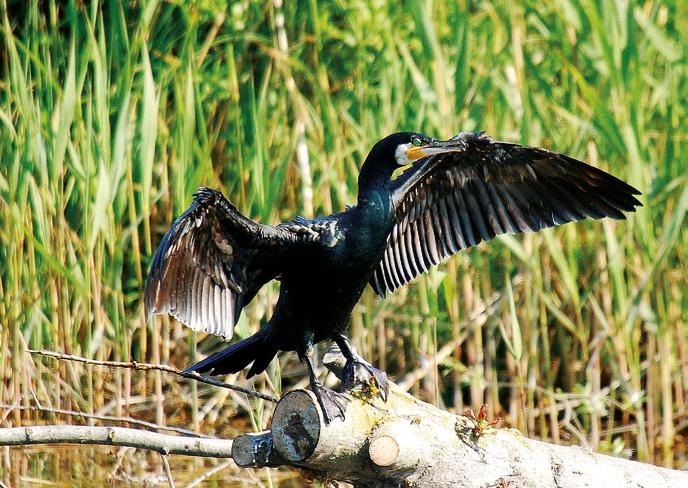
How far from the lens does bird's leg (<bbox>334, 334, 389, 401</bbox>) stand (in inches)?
112

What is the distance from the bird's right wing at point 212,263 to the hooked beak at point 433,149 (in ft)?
1.51

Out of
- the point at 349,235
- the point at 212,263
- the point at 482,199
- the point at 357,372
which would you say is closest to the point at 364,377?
the point at 357,372

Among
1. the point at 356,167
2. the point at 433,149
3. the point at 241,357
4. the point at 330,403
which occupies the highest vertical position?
the point at 356,167

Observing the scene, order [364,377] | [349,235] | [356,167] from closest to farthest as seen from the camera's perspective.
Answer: [364,377], [349,235], [356,167]

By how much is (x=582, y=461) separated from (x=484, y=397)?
2524 millimetres

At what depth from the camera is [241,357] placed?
328cm

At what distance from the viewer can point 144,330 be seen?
14.9 feet

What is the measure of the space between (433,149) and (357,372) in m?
0.76

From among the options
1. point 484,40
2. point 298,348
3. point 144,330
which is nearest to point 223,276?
point 298,348

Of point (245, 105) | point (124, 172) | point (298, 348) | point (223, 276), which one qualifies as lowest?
point (298, 348)

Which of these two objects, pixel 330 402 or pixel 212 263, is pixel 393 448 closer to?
pixel 330 402

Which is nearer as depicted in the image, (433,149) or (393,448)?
(393,448)

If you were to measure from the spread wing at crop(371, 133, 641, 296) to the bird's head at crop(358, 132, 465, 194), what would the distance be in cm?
15

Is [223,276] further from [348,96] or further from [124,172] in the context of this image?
[348,96]
